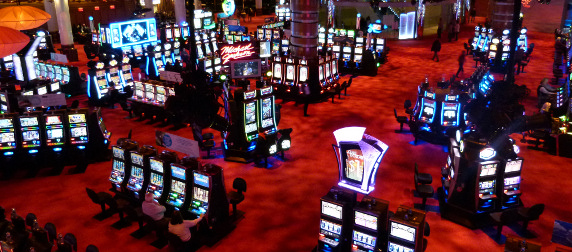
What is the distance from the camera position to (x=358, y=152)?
24.5ft

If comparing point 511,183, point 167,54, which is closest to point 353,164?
point 511,183

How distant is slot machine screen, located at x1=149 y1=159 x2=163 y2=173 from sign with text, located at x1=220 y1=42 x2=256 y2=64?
790 centimetres

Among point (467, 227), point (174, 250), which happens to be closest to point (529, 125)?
point (467, 227)

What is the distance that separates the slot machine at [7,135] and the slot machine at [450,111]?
10.5 meters

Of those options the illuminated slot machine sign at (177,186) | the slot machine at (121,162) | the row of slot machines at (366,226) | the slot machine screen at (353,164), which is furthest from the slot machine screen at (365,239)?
the slot machine at (121,162)

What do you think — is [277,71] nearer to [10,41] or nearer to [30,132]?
[30,132]

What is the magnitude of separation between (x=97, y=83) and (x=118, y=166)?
7623 mm

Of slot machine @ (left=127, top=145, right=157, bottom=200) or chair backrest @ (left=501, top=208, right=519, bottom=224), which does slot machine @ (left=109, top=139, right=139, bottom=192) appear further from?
chair backrest @ (left=501, top=208, right=519, bottom=224)

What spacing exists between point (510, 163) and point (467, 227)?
140cm

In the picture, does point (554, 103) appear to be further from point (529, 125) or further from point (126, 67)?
point (126, 67)

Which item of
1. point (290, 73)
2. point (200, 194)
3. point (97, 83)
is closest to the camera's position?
point (200, 194)

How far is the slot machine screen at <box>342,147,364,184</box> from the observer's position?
7.50 m

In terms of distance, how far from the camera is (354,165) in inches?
299

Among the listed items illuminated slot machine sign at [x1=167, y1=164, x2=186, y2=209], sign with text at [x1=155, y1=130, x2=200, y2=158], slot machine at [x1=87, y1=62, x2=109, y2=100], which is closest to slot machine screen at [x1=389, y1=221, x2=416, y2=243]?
sign with text at [x1=155, y1=130, x2=200, y2=158]
